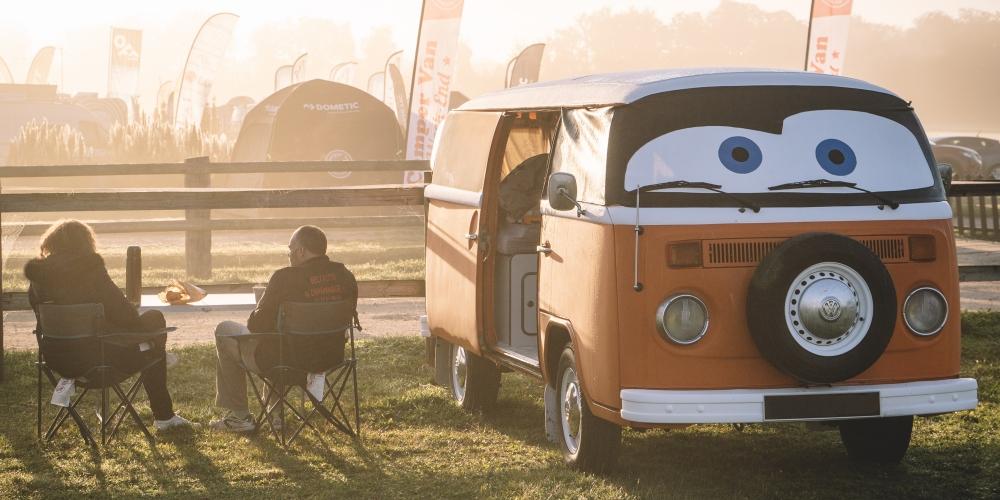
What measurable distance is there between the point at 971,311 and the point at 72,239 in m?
8.51

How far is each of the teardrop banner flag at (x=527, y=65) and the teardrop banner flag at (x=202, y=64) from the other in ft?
38.7

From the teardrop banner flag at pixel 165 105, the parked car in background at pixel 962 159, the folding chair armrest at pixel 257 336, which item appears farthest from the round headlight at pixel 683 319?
the teardrop banner flag at pixel 165 105

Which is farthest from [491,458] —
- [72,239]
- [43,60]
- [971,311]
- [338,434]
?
[43,60]

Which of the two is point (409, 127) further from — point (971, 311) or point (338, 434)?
point (338, 434)

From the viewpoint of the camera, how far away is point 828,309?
6336 mm

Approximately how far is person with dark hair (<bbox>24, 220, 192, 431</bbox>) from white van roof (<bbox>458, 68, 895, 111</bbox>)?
2552 millimetres

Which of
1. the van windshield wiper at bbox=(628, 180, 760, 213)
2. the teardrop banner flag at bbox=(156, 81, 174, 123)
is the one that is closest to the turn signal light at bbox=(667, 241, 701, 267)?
the van windshield wiper at bbox=(628, 180, 760, 213)

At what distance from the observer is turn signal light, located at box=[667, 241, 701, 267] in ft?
21.1

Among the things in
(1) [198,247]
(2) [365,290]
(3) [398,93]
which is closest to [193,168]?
(1) [198,247]

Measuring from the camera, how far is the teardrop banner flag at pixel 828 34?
23656mm

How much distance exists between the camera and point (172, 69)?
188 metres

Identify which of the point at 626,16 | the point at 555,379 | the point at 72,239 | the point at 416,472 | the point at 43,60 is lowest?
the point at 416,472

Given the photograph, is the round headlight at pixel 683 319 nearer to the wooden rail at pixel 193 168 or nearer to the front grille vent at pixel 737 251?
the front grille vent at pixel 737 251

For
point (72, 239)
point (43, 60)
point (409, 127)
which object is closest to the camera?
point (72, 239)
